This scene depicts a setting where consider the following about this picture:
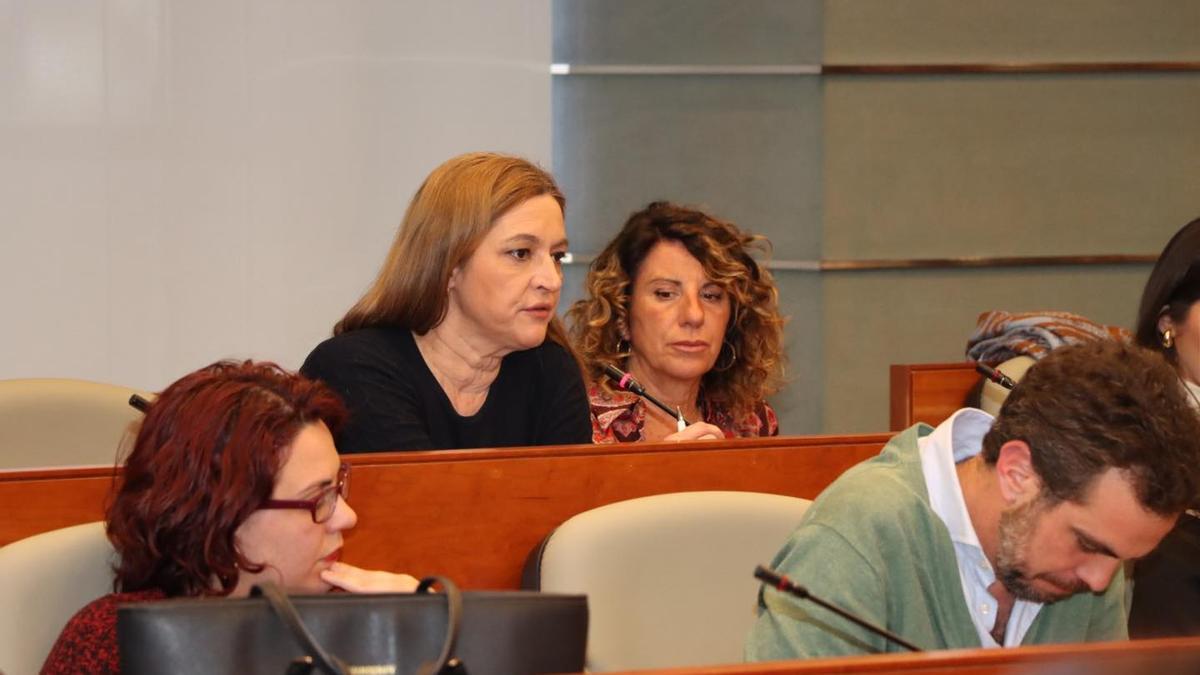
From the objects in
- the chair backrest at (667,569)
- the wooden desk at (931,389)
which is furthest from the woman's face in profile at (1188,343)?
the chair backrest at (667,569)

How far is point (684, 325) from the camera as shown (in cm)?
290

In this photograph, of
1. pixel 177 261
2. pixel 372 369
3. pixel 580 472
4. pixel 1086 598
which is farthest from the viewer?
pixel 177 261

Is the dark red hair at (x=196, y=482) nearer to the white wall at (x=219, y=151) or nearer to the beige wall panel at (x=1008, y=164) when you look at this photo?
the white wall at (x=219, y=151)

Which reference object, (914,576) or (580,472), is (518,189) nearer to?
(580,472)

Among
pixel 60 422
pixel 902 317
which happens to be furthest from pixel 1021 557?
pixel 902 317

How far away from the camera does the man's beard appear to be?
150 cm

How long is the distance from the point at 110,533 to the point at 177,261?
7.19 feet

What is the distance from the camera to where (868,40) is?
4.12 metres

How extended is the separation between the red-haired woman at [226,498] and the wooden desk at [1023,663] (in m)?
0.73

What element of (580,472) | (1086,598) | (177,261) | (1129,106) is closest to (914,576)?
(1086,598)

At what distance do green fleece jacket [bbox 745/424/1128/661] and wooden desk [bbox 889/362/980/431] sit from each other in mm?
1380

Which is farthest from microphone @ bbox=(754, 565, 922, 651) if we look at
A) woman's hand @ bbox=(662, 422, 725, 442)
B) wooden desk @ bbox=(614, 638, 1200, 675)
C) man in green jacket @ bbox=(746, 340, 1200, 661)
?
woman's hand @ bbox=(662, 422, 725, 442)

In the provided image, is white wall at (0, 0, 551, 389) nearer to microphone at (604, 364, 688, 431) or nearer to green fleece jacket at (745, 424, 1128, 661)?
microphone at (604, 364, 688, 431)

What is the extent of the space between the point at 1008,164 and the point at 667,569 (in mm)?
2694
